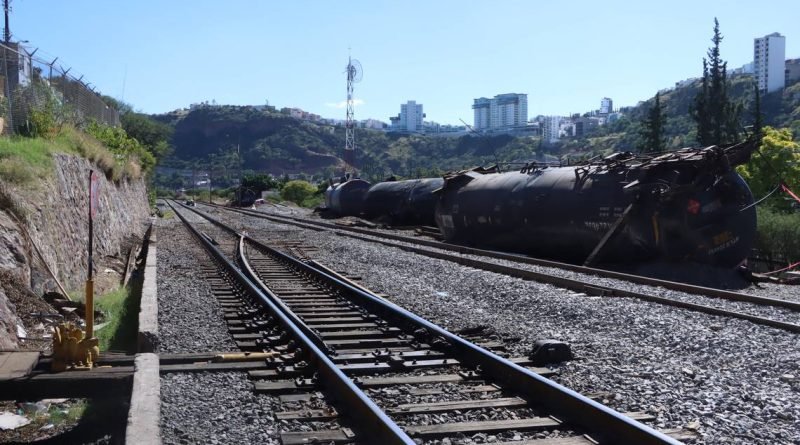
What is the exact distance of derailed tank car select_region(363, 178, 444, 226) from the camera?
32469mm

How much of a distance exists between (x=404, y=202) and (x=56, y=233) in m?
21.6

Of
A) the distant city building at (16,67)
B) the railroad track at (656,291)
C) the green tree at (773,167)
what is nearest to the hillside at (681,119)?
the green tree at (773,167)

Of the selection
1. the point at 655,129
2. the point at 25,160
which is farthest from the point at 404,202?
the point at 655,129

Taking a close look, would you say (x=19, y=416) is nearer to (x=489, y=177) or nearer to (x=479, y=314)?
(x=479, y=314)

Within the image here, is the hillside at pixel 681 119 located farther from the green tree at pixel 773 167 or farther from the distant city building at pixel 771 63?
the green tree at pixel 773 167

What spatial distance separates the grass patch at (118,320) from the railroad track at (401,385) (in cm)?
163

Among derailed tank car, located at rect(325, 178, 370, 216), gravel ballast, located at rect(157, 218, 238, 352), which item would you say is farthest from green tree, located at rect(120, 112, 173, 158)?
gravel ballast, located at rect(157, 218, 238, 352)

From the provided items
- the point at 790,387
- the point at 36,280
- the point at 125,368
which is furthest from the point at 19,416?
the point at 790,387

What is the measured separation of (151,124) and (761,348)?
3269 inches

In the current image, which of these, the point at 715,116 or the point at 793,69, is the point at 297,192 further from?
the point at 793,69

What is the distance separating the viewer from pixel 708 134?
167 feet

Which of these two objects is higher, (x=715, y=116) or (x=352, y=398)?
(x=715, y=116)

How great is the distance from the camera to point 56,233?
13.4 metres

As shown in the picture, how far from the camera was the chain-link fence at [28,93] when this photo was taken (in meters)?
16.9
